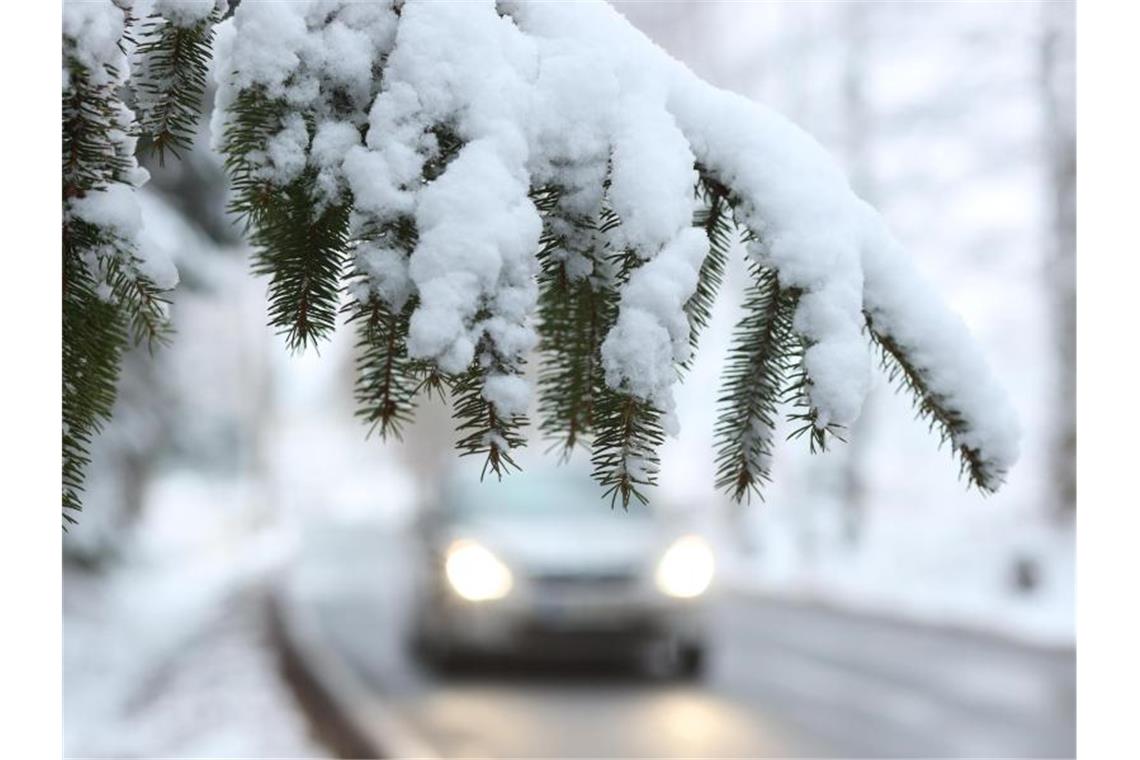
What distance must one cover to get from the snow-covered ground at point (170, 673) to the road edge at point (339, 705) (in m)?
0.11

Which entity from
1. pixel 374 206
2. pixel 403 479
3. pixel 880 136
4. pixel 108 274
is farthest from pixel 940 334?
pixel 403 479

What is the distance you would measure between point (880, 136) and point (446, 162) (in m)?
14.9

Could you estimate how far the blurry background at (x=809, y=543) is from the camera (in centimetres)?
575


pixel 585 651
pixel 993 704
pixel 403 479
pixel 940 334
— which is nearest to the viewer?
pixel 940 334

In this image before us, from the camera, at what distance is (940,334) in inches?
55.6

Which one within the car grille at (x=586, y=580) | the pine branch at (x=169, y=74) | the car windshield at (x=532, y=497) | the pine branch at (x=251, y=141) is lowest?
the pine branch at (x=251, y=141)

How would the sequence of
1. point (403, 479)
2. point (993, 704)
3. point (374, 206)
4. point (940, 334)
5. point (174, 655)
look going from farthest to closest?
point (403, 479) → point (174, 655) → point (993, 704) → point (940, 334) → point (374, 206)

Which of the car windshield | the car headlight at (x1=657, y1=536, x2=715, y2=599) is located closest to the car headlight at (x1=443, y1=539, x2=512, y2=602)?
the car windshield

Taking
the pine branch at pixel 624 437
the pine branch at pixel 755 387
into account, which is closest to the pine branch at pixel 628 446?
the pine branch at pixel 624 437

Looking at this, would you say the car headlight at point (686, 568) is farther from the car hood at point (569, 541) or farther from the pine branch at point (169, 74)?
the pine branch at point (169, 74)

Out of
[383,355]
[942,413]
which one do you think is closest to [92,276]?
[383,355]

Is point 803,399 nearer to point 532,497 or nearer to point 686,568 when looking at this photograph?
point 686,568

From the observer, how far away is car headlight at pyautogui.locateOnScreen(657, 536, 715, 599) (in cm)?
716
